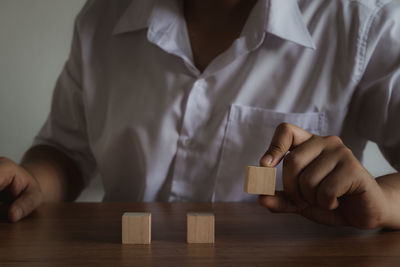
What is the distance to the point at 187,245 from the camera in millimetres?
476

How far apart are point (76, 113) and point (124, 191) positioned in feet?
0.82

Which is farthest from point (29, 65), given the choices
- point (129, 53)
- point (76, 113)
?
point (129, 53)

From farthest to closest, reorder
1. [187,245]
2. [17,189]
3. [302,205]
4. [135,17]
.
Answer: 1. [135,17]
2. [17,189]
3. [302,205]
4. [187,245]

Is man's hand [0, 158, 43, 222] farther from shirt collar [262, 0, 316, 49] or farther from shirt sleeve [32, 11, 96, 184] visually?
shirt collar [262, 0, 316, 49]

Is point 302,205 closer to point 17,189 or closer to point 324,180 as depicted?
point 324,180

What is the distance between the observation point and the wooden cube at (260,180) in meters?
0.50

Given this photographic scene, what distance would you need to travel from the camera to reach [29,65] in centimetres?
181

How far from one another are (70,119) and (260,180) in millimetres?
698

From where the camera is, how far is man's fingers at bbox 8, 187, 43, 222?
2.04 ft

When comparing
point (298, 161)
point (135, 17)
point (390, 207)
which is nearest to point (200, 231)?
point (298, 161)

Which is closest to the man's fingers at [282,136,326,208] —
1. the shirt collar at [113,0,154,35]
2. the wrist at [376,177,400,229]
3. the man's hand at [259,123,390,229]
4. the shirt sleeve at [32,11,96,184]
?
the man's hand at [259,123,390,229]

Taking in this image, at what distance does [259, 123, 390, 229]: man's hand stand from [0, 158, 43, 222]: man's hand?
1.24 ft

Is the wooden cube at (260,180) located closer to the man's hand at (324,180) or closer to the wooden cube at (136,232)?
the man's hand at (324,180)

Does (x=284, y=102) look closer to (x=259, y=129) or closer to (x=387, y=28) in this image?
(x=259, y=129)
